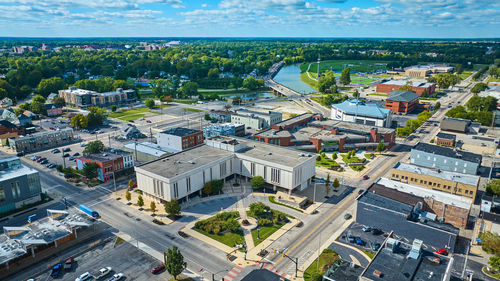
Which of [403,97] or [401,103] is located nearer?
[401,103]

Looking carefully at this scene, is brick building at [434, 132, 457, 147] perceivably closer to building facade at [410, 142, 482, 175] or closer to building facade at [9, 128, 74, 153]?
building facade at [410, 142, 482, 175]

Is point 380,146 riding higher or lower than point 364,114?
lower

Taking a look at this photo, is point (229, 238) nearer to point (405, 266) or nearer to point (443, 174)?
point (405, 266)

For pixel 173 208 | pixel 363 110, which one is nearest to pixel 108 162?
pixel 173 208

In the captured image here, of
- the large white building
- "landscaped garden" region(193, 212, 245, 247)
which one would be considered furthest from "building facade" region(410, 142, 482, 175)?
"landscaped garden" region(193, 212, 245, 247)

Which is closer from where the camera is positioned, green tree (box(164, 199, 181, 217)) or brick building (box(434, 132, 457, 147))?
green tree (box(164, 199, 181, 217))

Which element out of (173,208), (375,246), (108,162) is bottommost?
(375,246)
